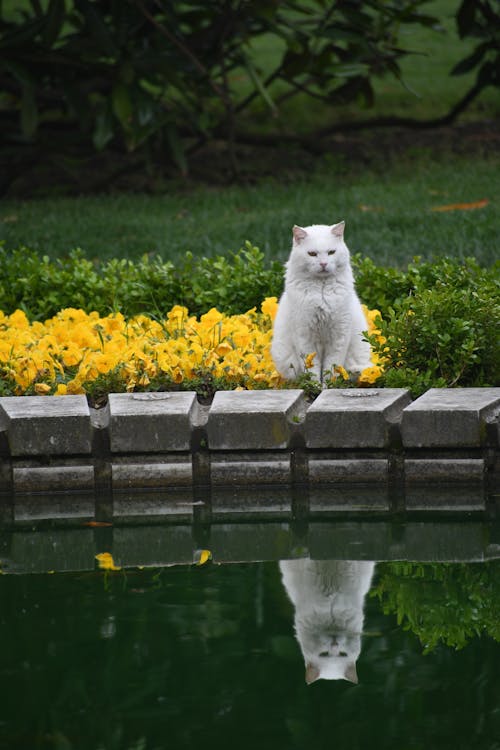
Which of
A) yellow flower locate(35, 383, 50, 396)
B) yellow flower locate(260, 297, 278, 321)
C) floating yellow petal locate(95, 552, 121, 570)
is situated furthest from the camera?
yellow flower locate(260, 297, 278, 321)

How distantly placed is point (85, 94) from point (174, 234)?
8.29 feet

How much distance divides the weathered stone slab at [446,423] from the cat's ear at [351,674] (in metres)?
1.53

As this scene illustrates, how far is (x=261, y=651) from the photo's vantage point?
2965 mm

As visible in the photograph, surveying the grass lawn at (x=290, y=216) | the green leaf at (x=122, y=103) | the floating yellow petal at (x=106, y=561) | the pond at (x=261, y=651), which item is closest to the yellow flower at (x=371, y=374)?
the pond at (x=261, y=651)

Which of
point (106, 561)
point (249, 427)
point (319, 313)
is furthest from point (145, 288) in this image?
point (106, 561)

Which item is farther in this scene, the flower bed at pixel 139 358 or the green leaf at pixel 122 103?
the green leaf at pixel 122 103

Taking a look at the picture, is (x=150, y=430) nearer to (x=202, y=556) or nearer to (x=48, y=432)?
(x=48, y=432)

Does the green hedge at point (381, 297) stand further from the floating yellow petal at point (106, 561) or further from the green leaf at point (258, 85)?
the green leaf at point (258, 85)

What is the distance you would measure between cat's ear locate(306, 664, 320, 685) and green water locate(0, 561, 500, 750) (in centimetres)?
2

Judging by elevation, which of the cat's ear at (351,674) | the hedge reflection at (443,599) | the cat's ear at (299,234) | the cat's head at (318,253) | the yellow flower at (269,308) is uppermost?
the cat's ear at (299,234)

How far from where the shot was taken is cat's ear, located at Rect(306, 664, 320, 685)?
2.78m

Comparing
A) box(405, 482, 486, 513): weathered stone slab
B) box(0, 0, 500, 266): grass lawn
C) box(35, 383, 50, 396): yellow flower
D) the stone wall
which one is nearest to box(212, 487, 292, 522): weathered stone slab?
the stone wall

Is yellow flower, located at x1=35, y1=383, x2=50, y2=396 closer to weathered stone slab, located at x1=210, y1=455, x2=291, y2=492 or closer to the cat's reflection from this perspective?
weathered stone slab, located at x1=210, y1=455, x2=291, y2=492

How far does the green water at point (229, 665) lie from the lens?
2539 mm
